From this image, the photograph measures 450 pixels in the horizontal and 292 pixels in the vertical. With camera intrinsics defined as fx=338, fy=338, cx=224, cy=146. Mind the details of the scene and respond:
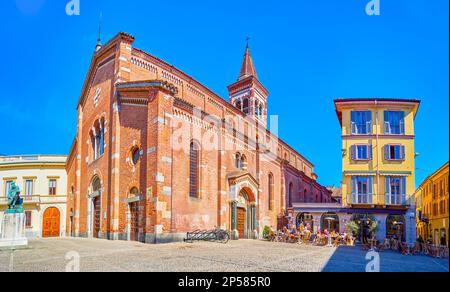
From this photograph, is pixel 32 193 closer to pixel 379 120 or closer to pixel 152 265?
pixel 152 265

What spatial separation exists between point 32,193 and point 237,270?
36.8 meters

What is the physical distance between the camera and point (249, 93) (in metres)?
42.6

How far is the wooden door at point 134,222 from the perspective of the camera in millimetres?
20141

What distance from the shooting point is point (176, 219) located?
19.5 m

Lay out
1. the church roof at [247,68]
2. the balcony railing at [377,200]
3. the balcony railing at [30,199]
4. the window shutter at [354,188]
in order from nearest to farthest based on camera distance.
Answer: the balcony railing at [377,200]
the window shutter at [354,188]
the balcony railing at [30,199]
the church roof at [247,68]

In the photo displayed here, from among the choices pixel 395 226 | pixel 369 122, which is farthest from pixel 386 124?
pixel 395 226

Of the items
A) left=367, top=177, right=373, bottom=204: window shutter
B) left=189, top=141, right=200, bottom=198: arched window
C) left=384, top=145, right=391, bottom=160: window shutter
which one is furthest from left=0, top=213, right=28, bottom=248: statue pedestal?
left=384, top=145, right=391, bottom=160: window shutter

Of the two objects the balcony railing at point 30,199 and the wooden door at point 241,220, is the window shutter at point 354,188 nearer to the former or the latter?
the wooden door at point 241,220

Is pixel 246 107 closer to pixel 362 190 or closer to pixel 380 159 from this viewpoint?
pixel 380 159

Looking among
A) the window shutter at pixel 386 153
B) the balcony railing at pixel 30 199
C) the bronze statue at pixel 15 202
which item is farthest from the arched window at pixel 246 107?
the bronze statue at pixel 15 202

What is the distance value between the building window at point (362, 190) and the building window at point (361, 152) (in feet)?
5.68

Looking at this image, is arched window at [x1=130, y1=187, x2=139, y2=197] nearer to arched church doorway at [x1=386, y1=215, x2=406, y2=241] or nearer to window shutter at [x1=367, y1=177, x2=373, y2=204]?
window shutter at [x1=367, y1=177, x2=373, y2=204]

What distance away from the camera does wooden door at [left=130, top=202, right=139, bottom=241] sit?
20141 mm
